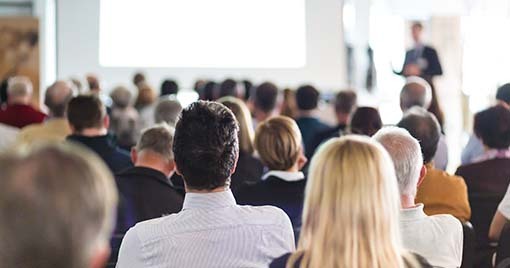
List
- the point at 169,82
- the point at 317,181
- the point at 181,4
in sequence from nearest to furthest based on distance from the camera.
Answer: the point at 317,181 < the point at 169,82 < the point at 181,4

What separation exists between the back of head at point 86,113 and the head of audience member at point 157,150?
1.19 metres

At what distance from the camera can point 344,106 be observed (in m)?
7.65

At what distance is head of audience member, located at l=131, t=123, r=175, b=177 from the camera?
4398 millimetres

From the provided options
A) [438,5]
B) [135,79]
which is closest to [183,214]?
[135,79]

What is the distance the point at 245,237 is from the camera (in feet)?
9.41

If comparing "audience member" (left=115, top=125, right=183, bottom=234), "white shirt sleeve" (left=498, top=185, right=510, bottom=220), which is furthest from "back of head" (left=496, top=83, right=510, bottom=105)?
"audience member" (left=115, top=125, right=183, bottom=234)

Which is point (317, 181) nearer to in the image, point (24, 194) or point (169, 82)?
point (24, 194)

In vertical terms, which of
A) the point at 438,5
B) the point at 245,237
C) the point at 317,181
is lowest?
the point at 245,237

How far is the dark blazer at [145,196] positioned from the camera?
4.16m

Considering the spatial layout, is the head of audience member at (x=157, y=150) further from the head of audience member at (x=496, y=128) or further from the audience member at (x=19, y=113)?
the audience member at (x=19, y=113)

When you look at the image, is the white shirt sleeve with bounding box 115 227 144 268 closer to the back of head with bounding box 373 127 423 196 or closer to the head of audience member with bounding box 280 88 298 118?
the back of head with bounding box 373 127 423 196

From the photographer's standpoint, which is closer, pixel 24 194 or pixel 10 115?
pixel 24 194

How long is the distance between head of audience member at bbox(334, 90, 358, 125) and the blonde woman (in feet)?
17.5

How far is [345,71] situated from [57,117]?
7.24 m
